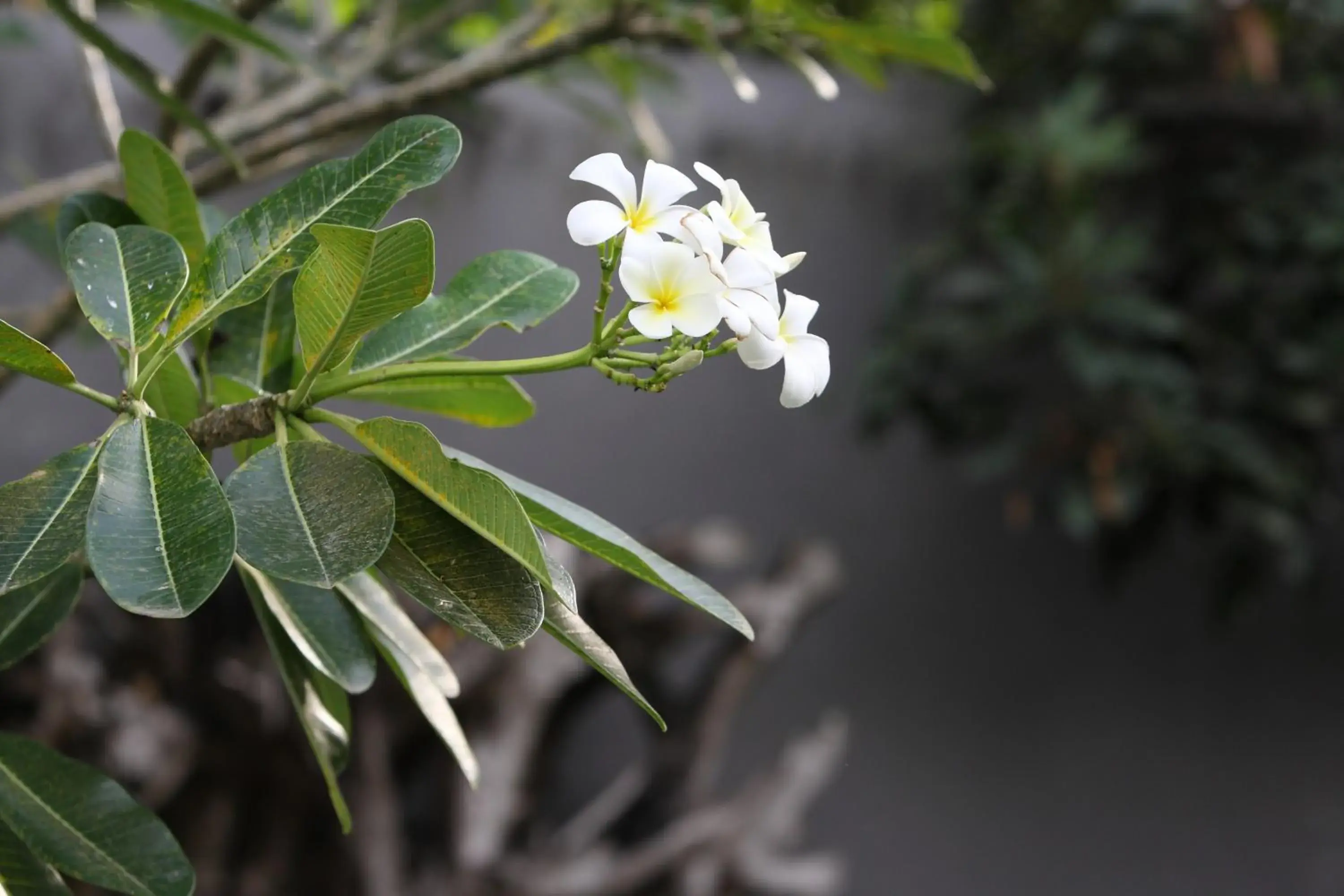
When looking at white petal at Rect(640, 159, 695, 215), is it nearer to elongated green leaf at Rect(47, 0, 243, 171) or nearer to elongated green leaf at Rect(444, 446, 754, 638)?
elongated green leaf at Rect(444, 446, 754, 638)

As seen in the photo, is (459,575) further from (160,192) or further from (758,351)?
(160,192)

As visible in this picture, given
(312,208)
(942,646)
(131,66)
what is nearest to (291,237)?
(312,208)

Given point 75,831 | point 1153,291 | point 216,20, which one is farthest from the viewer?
point 1153,291

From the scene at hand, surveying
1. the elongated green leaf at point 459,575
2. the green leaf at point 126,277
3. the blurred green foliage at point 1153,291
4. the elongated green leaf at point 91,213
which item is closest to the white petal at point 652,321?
the elongated green leaf at point 459,575

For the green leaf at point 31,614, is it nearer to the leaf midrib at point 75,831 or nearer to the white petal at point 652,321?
the leaf midrib at point 75,831

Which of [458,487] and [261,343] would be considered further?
[261,343]

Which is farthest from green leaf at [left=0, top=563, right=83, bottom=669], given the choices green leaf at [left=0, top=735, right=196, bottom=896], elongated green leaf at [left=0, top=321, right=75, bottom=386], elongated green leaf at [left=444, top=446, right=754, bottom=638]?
elongated green leaf at [left=444, top=446, right=754, bottom=638]
